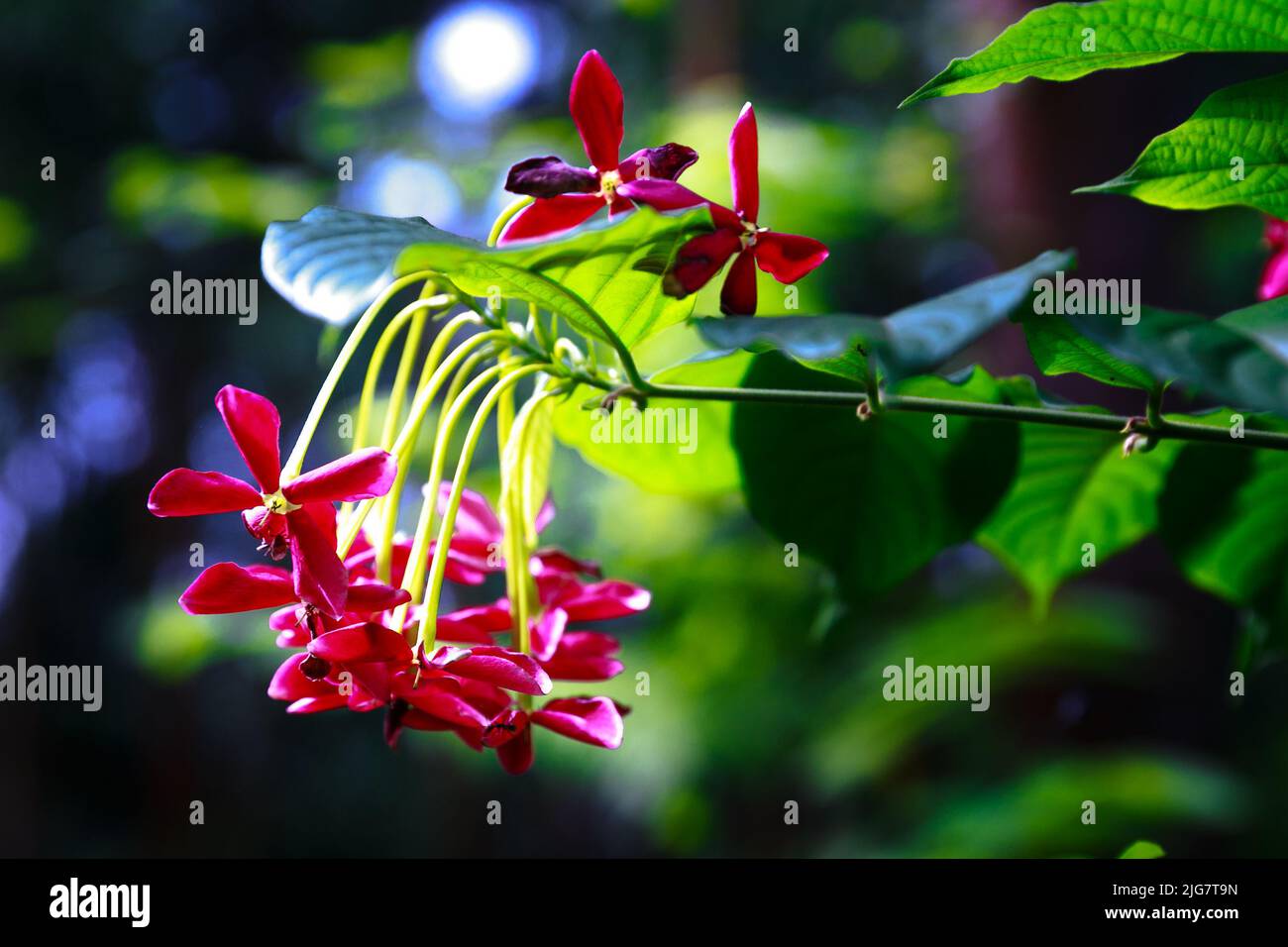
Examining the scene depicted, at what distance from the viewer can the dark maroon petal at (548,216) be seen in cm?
58

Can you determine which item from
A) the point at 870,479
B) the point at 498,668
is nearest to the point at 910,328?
the point at 498,668

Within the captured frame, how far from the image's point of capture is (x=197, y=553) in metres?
1.20

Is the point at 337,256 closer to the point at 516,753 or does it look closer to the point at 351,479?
the point at 351,479

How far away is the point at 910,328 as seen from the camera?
445mm

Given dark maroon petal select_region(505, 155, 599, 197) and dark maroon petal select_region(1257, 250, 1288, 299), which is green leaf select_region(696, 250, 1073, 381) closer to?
dark maroon petal select_region(505, 155, 599, 197)

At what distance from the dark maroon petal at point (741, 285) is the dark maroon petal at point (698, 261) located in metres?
0.02

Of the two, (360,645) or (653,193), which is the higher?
(653,193)

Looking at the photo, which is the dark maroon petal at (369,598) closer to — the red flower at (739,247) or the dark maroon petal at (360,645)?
the dark maroon petal at (360,645)

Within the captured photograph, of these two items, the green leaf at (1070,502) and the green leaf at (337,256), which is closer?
the green leaf at (337,256)

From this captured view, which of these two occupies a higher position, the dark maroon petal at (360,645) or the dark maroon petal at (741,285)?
the dark maroon petal at (741,285)

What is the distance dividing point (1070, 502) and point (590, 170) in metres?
0.49

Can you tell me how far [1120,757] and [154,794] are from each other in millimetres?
4487

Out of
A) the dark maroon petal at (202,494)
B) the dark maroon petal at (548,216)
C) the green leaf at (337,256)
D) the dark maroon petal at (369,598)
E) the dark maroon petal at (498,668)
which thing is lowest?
the dark maroon petal at (498,668)

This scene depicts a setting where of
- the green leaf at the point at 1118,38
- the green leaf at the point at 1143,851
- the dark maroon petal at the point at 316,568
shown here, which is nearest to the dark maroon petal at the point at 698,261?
the green leaf at the point at 1118,38
